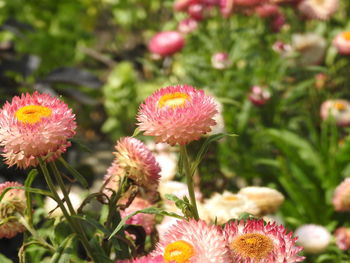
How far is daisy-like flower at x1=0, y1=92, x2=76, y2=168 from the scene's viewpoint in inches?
43.9

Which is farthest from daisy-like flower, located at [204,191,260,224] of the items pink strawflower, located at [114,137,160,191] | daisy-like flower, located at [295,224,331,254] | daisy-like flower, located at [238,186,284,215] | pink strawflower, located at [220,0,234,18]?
pink strawflower, located at [220,0,234,18]

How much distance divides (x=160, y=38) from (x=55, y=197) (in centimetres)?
238

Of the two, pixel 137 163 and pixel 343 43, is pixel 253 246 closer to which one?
pixel 137 163

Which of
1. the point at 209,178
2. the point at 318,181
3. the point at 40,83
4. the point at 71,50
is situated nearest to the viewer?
the point at 209,178

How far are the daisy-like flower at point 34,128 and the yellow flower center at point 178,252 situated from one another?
283 mm

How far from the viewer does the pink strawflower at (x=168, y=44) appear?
3.45 metres

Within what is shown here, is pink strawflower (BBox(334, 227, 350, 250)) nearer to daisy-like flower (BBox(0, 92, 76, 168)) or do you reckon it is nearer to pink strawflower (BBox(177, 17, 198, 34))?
daisy-like flower (BBox(0, 92, 76, 168))

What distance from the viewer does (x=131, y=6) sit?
231 inches

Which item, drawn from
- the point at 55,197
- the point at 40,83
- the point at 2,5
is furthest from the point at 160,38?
the point at 55,197

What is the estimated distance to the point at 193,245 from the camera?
1.04 metres

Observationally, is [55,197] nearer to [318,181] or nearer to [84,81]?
[318,181]

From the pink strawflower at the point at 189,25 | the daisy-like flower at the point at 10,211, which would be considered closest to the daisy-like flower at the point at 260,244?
the daisy-like flower at the point at 10,211

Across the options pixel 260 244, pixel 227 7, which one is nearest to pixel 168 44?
pixel 227 7

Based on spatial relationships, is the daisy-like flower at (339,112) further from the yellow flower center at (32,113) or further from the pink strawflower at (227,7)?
the yellow flower center at (32,113)
